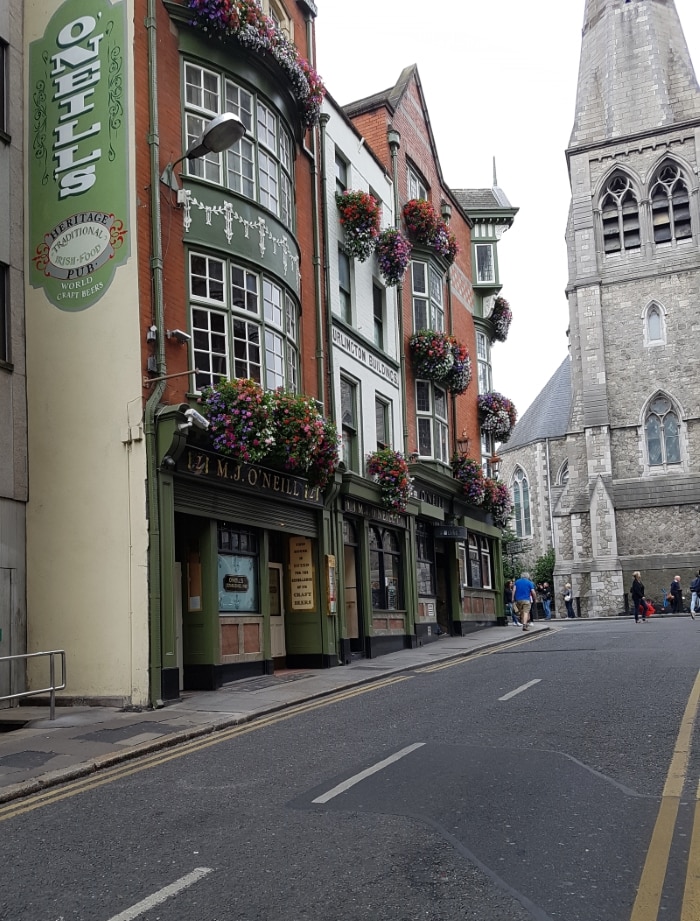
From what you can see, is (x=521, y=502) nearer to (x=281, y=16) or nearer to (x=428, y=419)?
(x=428, y=419)

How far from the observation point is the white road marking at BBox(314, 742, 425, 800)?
7.26m

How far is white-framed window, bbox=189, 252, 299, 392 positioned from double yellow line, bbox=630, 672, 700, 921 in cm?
920

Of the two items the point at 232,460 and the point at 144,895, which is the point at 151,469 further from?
the point at 144,895

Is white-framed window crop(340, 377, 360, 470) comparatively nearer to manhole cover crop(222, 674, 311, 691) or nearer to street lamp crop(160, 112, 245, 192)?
manhole cover crop(222, 674, 311, 691)

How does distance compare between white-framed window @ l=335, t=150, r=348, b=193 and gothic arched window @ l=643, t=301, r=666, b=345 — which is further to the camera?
gothic arched window @ l=643, t=301, r=666, b=345

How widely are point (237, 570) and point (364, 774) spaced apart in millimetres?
8642

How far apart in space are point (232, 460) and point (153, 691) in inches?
161

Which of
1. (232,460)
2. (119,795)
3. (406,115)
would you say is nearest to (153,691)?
(232,460)

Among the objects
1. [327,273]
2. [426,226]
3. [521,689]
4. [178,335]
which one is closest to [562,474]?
[426,226]

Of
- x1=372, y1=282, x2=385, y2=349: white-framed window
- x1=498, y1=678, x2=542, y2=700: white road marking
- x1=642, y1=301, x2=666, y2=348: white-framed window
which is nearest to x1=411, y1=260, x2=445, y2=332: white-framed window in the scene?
x1=372, y1=282, x2=385, y2=349: white-framed window

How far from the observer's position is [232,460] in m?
15.6

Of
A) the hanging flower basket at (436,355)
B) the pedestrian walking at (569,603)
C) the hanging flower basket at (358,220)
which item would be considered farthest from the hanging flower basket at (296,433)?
the pedestrian walking at (569,603)

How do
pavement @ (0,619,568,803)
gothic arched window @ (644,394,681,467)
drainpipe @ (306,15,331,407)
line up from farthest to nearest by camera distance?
gothic arched window @ (644,394,681,467) < drainpipe @ (306,15,331,407) < pavement @ (0,619,568,803)

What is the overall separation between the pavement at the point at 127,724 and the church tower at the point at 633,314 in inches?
1395
